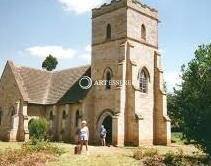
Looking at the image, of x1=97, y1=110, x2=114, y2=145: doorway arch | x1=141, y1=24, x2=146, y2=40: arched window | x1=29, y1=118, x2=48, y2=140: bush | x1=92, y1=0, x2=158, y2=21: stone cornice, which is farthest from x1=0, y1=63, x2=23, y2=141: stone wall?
x1=141, y1=24, x2=146, y2=40: arched window

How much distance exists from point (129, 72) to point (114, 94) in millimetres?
2721

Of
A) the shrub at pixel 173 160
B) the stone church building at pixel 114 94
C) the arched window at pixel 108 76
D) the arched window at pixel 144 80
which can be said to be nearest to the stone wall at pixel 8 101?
the stone church building at pixel 114 94

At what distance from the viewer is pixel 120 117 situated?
1316 inches

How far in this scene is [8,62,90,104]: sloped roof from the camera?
136 feet

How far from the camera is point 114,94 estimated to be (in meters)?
35.1

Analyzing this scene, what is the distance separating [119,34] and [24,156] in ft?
61.6

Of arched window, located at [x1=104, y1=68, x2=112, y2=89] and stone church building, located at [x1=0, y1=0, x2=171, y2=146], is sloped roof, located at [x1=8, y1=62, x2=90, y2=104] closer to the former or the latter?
stone church building, located at [x1=0, y1=0, x2=171, y2=146]

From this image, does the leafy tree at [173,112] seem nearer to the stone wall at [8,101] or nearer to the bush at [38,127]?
the bush at [38,127]

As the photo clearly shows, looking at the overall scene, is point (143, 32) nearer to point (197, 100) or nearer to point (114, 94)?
point (114, 94)

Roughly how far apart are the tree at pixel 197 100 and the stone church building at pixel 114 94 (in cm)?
1224

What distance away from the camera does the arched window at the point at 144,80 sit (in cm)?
3619

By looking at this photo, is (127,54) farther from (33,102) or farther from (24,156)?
(24,156)

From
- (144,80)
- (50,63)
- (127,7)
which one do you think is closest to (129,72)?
(144,80)

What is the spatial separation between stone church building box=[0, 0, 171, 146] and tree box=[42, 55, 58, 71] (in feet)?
102
